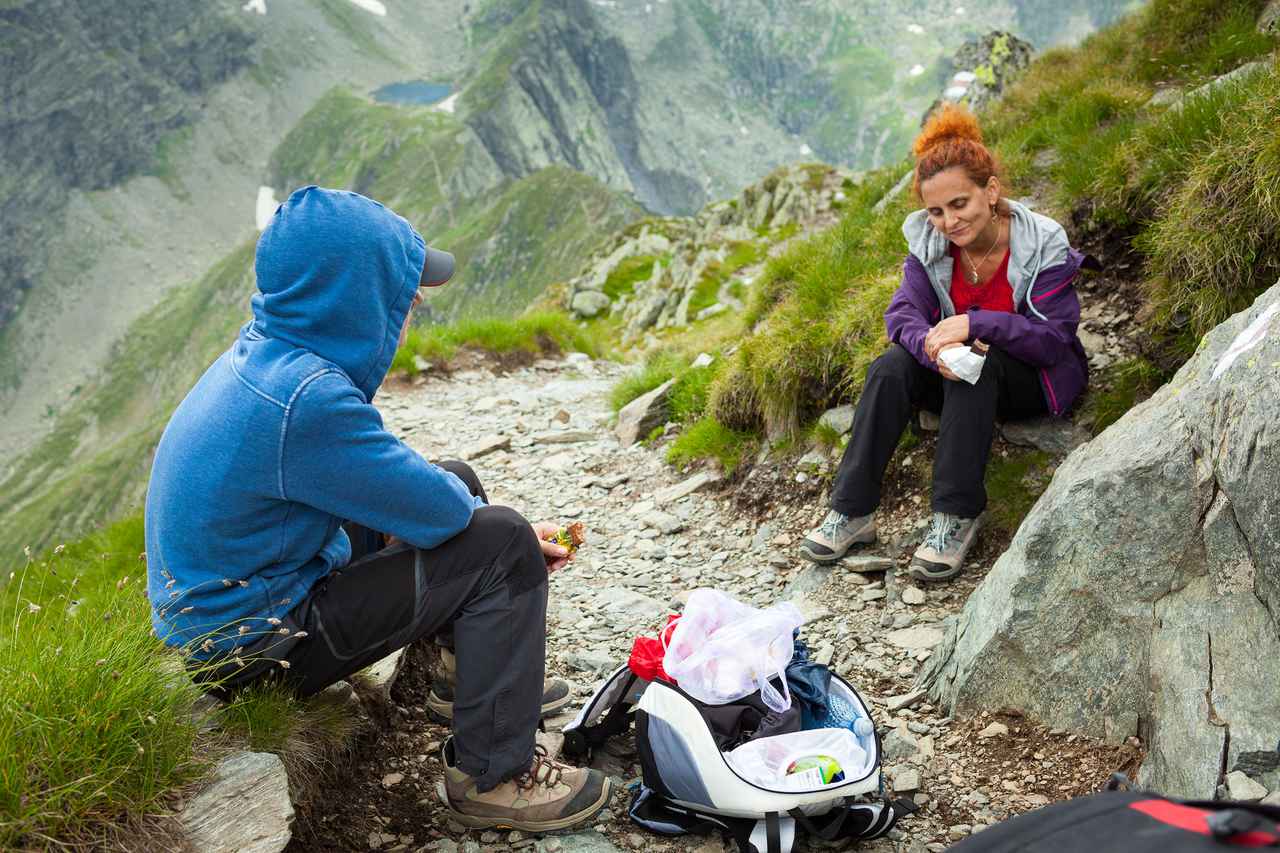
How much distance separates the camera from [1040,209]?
9.02 m

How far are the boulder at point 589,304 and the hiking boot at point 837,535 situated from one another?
3248 centimetres

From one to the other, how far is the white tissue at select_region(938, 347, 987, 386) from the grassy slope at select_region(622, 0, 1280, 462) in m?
1.46

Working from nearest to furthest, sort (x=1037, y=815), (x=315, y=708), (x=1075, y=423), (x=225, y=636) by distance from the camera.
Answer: (x=1037, y=815) → (x=225, y=636) → (x=315, y=708) → (x=1075, y=423)

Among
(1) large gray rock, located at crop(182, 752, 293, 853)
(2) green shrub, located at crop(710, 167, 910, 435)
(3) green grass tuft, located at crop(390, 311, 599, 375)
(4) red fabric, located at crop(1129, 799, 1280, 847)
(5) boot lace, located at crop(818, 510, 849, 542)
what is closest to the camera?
(4) red fabric, located at crop(1129, 799, 1280, 847)

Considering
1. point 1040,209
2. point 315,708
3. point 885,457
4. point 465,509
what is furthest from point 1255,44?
point 315,708

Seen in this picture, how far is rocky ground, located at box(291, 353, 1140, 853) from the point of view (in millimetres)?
4414

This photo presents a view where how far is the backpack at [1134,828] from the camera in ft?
6.00

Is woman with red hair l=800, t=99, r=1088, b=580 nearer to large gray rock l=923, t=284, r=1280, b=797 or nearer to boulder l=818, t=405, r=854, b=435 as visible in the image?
large gray rock l=923, t=284, r=1280, b=797

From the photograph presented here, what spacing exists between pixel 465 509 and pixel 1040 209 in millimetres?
7647

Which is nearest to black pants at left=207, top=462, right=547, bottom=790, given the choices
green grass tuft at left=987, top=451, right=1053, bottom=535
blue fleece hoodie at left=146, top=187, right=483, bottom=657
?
blue fleece hoodie at left=146, top=187, right=483, bottom=657

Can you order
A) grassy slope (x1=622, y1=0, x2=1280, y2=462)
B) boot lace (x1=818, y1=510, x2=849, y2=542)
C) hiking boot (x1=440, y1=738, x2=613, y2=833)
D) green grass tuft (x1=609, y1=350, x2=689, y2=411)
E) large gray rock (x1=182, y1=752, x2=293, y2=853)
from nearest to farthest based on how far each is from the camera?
1. large gray rock (x1=182, y1=752, x2=293, y2=853)
2. hiking boot (x1=440, y1=738, x2=613, y2=833)
3. grassy slope (x1=622, y1=0, x2=1280, y2=462)
4. boot lace (x1=818, y1=510, x2=849, y2=542)
5. green grass tuft (x1=609, y1=350, x2=689, y2=411)

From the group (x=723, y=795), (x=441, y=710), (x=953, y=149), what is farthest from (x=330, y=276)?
(x=953, y=149)

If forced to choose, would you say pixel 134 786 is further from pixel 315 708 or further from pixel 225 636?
pixel 315 708

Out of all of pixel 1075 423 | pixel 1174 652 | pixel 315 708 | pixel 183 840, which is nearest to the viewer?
pixel 183 840
